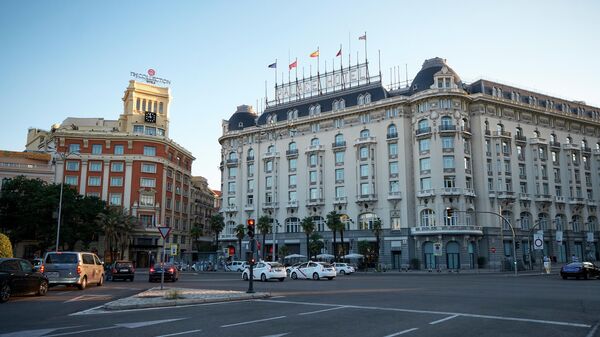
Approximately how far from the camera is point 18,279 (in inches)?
705

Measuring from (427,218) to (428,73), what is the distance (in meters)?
20.1

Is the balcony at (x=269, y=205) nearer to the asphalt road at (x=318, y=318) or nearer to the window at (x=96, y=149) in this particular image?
the window at (x=96, y=149)

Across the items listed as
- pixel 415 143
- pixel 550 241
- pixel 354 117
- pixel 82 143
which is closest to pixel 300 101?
pixel 354 117

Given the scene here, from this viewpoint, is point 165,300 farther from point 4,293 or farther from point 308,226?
point 308,226

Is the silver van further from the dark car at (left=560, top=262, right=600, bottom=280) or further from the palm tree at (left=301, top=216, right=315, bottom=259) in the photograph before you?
the palm tree at (left=301, top=216, right=315, bottom=259)

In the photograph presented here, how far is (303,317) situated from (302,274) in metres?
27.1

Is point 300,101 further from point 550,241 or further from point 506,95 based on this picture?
point 550,241

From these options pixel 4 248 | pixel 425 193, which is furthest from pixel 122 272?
pixel 425 193

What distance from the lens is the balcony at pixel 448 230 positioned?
201 feet

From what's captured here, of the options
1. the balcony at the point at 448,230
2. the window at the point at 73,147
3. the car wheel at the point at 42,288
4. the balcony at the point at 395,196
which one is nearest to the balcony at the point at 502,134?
the balcony at the point at 448,230

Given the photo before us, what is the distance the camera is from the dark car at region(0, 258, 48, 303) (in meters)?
16.9

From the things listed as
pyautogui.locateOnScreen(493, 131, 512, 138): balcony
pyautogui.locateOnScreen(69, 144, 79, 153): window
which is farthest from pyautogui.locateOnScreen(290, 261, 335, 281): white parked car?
pyautogui.locateOnScreen(69, 144, 79, 153): window

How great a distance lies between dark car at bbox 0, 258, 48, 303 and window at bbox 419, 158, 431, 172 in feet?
174

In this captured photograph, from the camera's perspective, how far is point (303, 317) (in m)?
13.3
